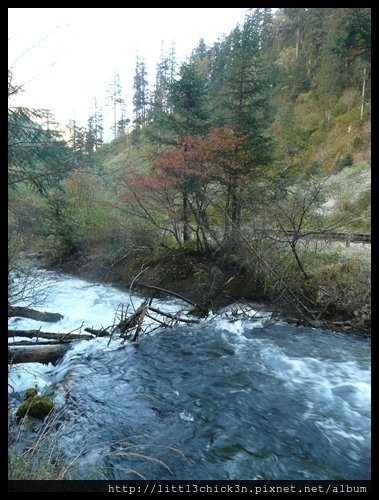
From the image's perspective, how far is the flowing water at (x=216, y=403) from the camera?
3959 mm

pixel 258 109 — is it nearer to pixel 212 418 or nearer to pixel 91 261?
pixel 91 261

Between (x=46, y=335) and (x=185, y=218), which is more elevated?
(x=185, y=218)

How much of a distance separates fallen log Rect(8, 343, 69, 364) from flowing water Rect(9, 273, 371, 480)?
0.18m

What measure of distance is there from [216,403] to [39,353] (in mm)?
3510

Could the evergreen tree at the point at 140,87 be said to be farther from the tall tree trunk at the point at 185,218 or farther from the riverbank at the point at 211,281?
the tall tree trunk at the point at 185,218

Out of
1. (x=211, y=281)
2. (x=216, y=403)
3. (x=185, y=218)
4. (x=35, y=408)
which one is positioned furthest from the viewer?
(x=185, y=218)

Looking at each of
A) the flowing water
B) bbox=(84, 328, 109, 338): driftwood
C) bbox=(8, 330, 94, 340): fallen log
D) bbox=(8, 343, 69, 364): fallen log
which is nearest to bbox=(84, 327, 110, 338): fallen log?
bbox=(84, 328, 109, 338): driftwood

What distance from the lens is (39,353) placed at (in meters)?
6.20

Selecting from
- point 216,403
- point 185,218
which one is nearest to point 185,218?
point 185,218

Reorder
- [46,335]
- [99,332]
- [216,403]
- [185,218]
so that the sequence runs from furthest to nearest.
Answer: [185,218]
[99,332]
[46,335]
[216,403]

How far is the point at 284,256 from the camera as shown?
356 inches

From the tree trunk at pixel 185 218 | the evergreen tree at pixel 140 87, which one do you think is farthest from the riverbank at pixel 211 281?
the evergreen tree at pixel 140 87

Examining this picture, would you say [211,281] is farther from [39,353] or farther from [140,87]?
[140,87]
